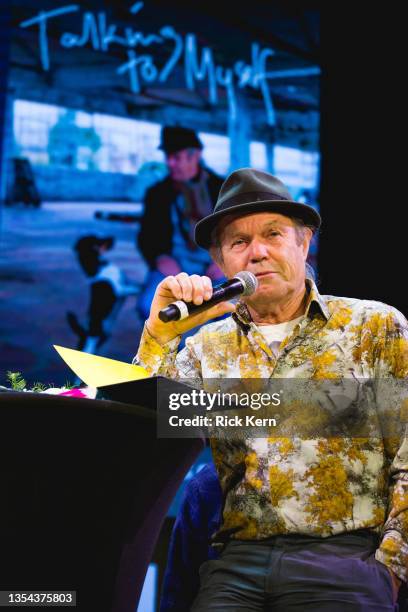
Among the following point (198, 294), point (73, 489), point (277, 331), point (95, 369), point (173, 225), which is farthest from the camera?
point (173, 225)

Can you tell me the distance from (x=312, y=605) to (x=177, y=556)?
1.41ft

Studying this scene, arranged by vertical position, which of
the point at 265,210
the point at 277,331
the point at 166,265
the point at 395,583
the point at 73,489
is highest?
the point at 166,265

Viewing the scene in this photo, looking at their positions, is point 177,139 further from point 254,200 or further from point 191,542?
point 191,542

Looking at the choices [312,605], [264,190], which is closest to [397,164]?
[264,190]

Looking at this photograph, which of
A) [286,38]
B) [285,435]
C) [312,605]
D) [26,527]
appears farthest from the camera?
[286,38]

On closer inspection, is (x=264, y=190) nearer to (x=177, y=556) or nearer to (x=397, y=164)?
(x=177, y=556)

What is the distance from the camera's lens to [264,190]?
1.95 meters

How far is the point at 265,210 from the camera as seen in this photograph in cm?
195

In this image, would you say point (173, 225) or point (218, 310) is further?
point (173, 225)

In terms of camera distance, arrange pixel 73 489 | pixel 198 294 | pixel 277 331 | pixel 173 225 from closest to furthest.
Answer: pixel 73 489 < pixel 198 294 < pixel 277 331 < pixel 173 225

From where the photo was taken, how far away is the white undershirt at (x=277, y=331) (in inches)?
74.4

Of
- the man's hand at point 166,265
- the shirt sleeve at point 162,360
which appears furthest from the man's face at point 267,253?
the man's hand at point 166,265

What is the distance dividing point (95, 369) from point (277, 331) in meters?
0.64

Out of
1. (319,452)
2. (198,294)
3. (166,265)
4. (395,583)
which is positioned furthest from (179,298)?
(166,265)
